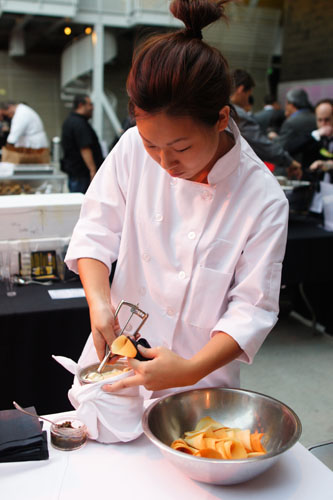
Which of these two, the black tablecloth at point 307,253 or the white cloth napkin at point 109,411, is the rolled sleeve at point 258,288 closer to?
the white cloth napkin at point 109,411

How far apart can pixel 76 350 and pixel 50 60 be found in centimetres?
1264

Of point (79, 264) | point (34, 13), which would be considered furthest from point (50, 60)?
point (79, 264)

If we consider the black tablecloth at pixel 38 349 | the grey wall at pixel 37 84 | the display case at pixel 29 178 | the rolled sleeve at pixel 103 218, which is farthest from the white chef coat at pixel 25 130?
the grey wall at pixel 37 84

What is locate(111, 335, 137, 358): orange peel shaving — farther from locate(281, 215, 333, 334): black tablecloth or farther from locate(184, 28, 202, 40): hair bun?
locate(281, 215, 333, 334): black tablecloth

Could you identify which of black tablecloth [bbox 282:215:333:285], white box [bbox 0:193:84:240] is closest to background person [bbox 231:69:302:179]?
black tablecloth [bbox 282:215:333:285]

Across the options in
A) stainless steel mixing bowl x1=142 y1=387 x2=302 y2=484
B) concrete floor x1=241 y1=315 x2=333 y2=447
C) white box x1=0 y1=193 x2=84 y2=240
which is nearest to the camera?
stainless steel mixing bowl x1=142 y1=387 x2=302 y2=484

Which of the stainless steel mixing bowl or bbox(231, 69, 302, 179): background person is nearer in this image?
the stainless steel mixing bowl

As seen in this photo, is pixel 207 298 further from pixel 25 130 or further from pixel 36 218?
pixel 25 130

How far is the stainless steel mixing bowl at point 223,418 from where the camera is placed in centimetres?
86

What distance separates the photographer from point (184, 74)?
0.88 m

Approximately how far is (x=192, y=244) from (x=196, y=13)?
43cm

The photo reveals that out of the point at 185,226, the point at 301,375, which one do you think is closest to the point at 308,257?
the point at 301,375

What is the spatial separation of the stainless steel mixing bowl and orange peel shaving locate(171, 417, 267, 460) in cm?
2

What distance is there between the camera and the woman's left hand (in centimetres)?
88
